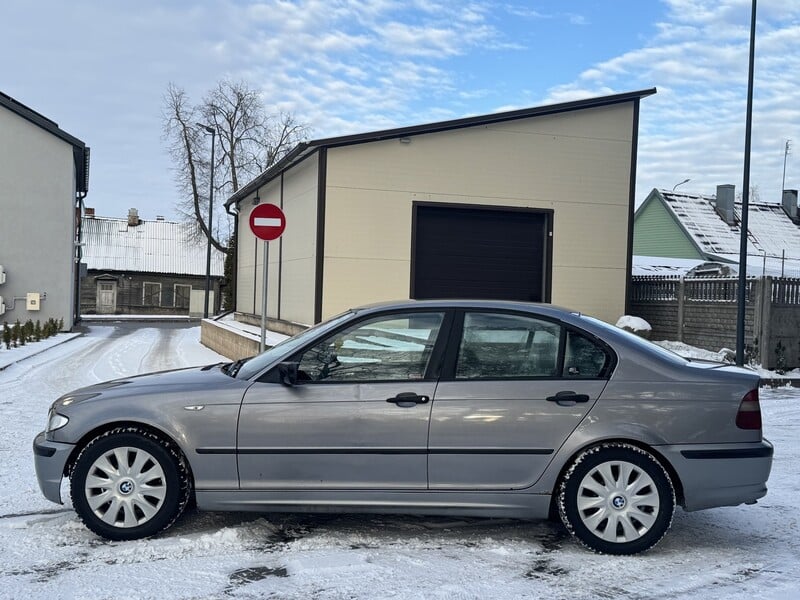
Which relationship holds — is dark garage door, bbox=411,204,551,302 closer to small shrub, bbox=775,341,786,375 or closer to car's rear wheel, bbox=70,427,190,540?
small shrub, bbox=775,341,786,375

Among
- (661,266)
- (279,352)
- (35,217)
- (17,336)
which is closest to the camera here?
(279,352)

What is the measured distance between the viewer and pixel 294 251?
1850cm

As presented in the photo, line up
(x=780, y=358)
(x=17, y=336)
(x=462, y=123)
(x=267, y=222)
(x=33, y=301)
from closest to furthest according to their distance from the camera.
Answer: (x=267, y=222)
(x=780, y=358)
(x=462, y=123)
(x=17, y=336)
(x=33, y=301)

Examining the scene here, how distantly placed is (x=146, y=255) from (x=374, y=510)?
158ft

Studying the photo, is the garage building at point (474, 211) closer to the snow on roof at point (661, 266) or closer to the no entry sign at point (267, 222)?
the snow on roof at point (661, 266)

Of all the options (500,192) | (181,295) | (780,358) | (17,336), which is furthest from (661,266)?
(181,295)

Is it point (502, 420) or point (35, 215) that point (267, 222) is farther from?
point (35, 215)

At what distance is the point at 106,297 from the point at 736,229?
1446 inches

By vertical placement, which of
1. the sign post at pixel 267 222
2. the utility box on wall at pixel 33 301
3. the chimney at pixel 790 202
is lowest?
the utility box on wall at pixel 33 301

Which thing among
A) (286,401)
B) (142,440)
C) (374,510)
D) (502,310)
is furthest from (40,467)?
(502,310)

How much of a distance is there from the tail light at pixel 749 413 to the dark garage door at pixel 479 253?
40.6 feet

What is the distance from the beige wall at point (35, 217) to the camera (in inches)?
992

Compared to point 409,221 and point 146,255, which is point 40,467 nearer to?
point 409,221

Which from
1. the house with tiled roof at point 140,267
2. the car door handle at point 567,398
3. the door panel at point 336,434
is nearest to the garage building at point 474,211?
the door panel at point 336,434
